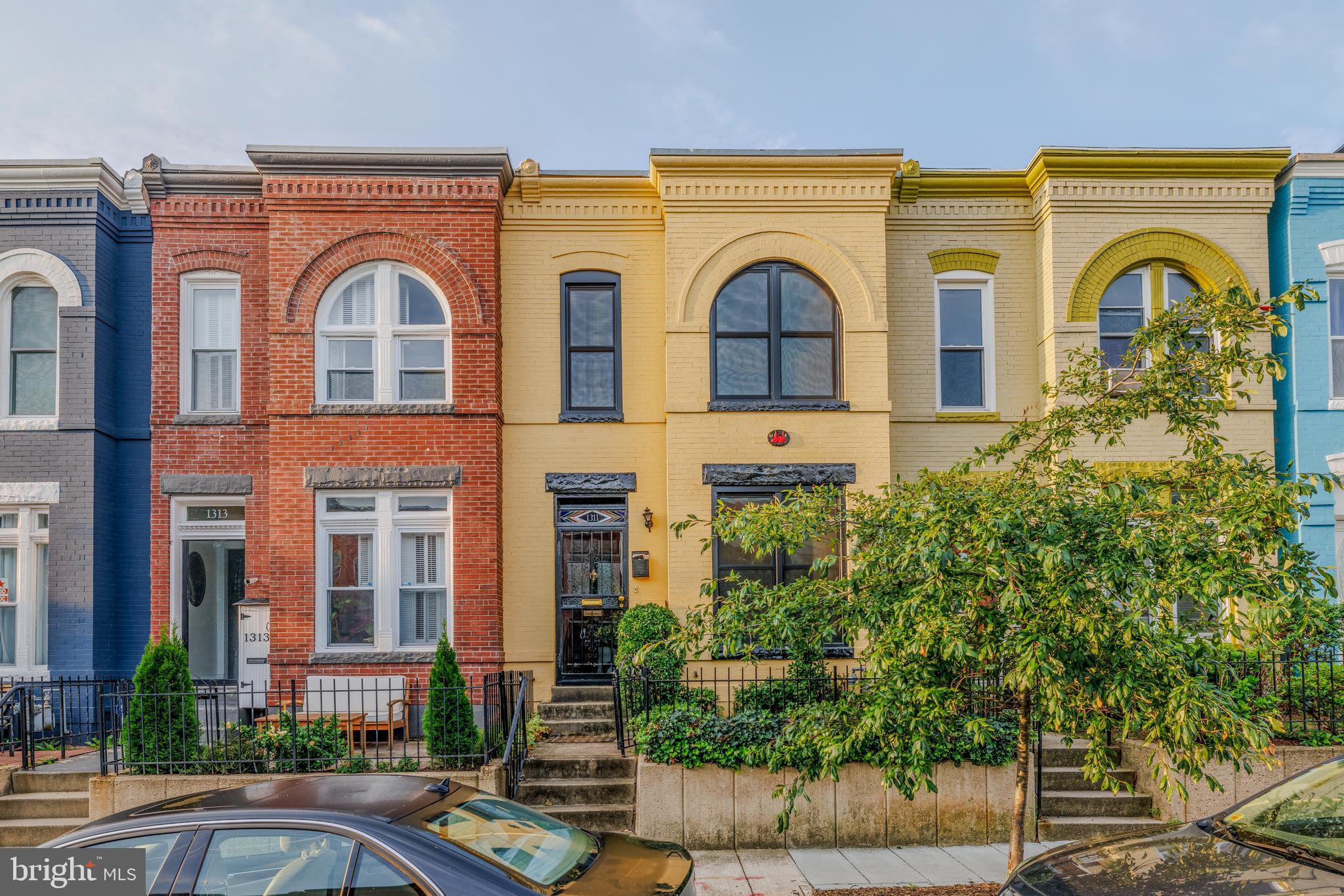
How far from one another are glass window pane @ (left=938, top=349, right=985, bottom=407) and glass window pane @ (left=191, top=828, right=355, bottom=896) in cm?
1013

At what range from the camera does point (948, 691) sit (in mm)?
5844

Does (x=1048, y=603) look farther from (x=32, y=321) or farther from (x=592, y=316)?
(x=32, y=321)

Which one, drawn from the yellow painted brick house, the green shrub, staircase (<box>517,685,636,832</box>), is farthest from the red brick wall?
the green shrub

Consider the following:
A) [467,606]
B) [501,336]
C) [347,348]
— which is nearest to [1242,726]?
[467,606]

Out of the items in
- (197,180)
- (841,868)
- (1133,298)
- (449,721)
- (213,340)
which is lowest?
(841,868)

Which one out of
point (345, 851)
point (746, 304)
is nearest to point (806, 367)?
point (746, 304)

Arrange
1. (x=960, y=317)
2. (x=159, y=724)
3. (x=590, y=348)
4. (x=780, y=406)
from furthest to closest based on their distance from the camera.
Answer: (x=960, y=317)
(x=590, y=348)
(x=780, y=406)
(x=159, y=724)

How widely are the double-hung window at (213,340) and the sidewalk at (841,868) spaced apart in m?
8.59

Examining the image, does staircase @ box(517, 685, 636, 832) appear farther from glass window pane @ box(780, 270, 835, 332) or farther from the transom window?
the transom window

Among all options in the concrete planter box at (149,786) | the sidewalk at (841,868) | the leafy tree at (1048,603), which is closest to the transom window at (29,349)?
the concrete planter box at (149,786)

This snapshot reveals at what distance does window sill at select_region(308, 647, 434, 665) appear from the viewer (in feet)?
35.9

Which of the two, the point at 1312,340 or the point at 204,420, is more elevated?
the point at 1312,340

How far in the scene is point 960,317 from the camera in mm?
12500

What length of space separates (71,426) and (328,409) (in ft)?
11.5
